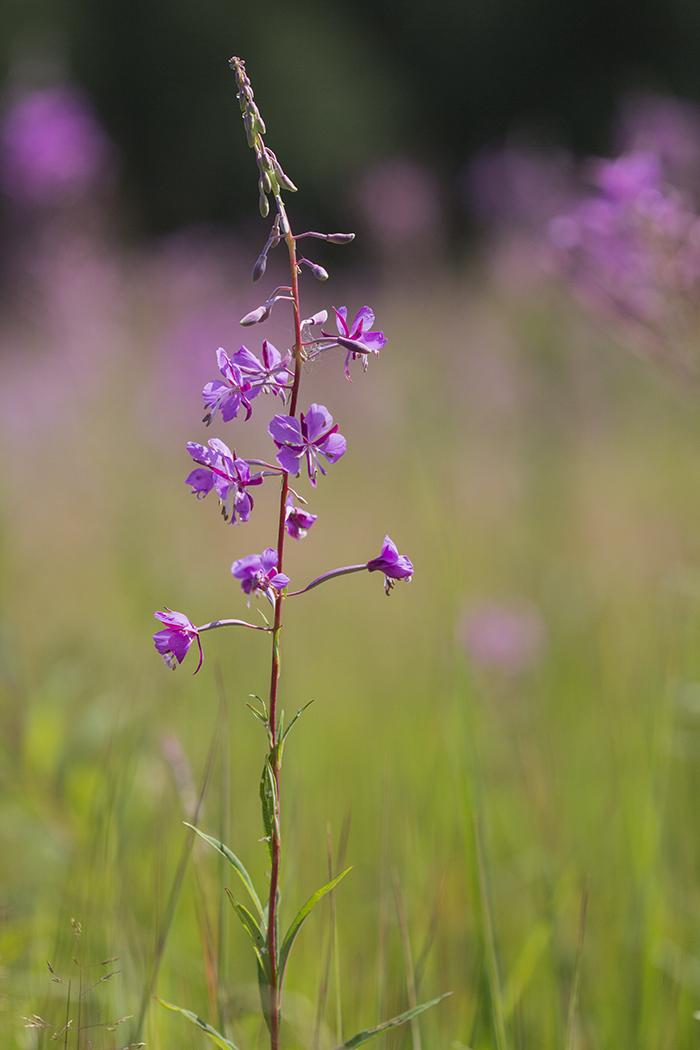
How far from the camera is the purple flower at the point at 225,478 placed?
62 cm

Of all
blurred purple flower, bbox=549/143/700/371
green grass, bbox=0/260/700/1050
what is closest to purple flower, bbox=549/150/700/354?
blurred purple flower, bbox=549/143/700/371

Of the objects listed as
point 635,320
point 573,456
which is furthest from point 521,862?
point 573,456

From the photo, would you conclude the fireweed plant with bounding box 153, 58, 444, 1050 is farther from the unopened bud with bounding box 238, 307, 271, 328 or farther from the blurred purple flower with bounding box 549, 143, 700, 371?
the blurred purple flower with bounding box 549, 143, 700, 371

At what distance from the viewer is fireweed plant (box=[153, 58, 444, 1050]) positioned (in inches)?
23.4

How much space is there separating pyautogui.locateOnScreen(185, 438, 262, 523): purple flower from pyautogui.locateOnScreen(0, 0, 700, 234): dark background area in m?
13.7

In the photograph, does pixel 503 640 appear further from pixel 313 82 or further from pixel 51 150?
pixel 313 82

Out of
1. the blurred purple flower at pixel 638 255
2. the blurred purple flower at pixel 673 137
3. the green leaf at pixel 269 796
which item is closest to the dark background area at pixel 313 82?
the blurred purple flower at pixel 673 137

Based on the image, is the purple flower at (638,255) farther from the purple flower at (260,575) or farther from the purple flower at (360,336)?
the purple flower at (260,575)

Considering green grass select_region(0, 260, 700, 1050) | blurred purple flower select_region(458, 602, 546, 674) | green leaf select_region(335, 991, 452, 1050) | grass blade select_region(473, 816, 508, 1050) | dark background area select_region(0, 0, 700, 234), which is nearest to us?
green leaf select_region(335, 991, 452, 1050)

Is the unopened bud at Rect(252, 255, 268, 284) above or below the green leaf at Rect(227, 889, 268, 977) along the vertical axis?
above

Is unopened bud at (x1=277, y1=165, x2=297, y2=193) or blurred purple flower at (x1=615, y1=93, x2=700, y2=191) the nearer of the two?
unopened bud at (x1=277, y1=165, x2=297, y2=193)

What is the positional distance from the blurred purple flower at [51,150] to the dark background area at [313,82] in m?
11.3

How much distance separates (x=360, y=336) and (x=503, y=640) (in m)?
1.42

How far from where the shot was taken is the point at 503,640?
78.5 inches
